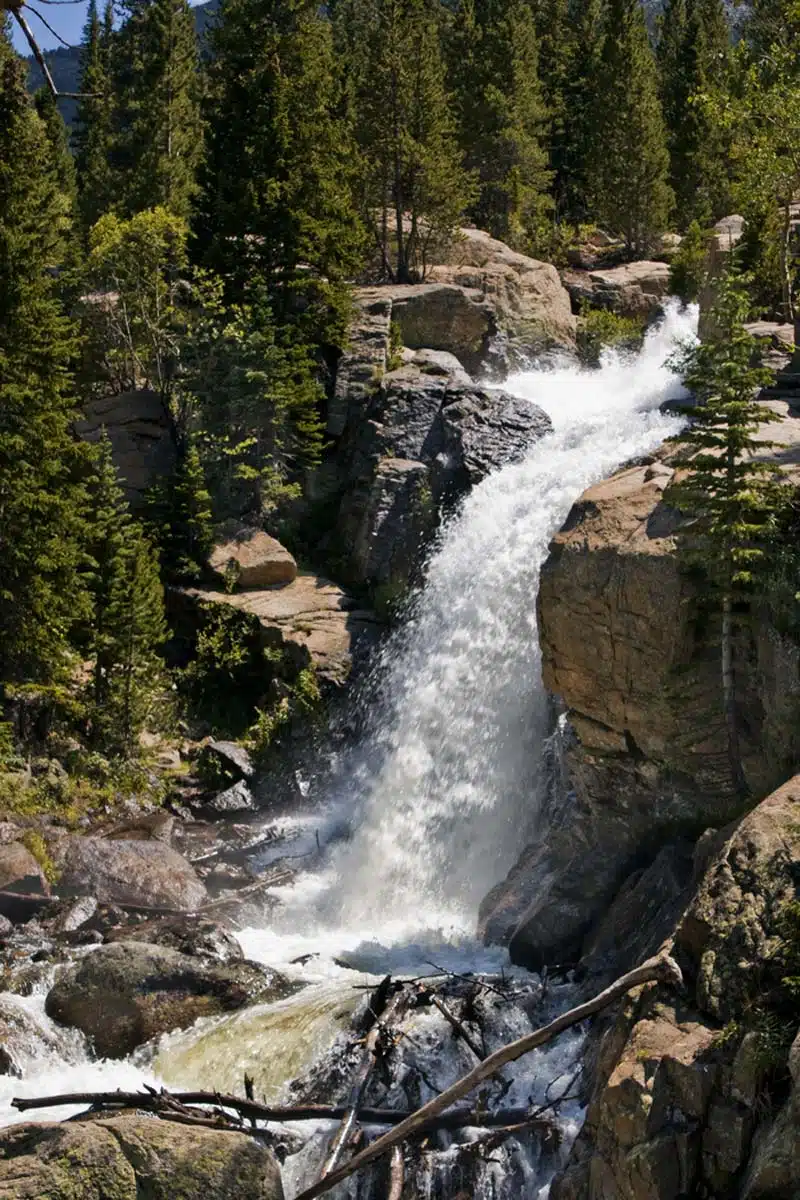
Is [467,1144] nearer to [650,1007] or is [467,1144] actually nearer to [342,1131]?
[342,1131]

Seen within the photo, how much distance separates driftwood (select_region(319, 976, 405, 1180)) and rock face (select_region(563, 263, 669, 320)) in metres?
31.7

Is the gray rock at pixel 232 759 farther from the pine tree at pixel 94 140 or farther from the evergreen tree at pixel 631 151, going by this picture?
the evergreen tree at pixel 631 151

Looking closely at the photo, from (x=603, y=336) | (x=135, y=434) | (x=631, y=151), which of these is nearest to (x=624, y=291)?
(x=603, y=336)

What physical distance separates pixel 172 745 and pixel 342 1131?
17.5 metres

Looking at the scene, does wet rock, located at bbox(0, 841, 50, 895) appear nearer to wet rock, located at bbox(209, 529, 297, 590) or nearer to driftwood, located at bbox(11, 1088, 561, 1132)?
driftwood, located at bbox(11, 1088, 561, 1132)

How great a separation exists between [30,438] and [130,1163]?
60.4ft

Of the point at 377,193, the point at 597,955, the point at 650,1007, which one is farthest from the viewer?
the point at 377,193

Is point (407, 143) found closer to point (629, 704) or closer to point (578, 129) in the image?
point (578, 129)

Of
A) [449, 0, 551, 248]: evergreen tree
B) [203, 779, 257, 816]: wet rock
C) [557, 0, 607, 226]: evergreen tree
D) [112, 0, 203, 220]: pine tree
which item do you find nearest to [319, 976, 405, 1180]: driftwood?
[203, 779, 257, 816]: wet rock

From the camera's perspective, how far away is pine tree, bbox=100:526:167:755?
26094 millimetres

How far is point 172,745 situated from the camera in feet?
90.2

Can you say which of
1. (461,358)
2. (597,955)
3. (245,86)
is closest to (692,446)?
(597,955)

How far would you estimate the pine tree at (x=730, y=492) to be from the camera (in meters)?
14.5

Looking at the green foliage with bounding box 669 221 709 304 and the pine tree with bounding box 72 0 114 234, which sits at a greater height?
the pine tree with bounding box 72 0 114 234
